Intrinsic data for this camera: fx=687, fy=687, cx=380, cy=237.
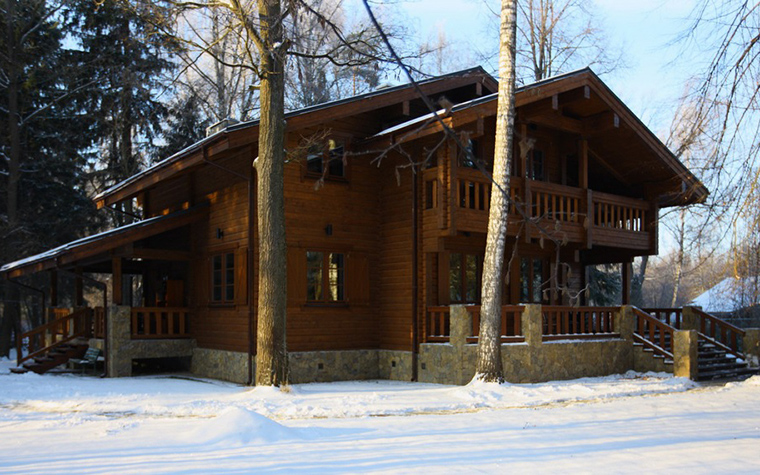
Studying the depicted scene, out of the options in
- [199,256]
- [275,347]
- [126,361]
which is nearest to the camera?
[275,347]

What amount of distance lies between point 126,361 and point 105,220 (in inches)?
522

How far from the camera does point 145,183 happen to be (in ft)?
61.4

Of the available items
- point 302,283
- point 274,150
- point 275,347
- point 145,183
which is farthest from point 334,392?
point 145,183

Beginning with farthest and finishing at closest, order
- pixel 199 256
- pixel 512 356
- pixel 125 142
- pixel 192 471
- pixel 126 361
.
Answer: pixel 125 142, pixel 199 256, pixel 126 361, pixel 512 356, pixel 192 471

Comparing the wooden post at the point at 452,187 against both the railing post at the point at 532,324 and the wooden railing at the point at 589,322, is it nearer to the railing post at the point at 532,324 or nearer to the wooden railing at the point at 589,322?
the railing post at the point at 532,324

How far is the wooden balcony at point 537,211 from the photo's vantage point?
14.9 m

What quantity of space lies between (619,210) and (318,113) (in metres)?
8.84

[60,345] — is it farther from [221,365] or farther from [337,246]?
[337,246]

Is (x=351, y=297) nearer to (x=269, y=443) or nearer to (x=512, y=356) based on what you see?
(x=512, y=356)

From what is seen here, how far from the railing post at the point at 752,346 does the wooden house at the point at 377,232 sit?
103 inches

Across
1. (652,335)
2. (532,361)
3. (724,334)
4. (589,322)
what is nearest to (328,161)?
(532,361)

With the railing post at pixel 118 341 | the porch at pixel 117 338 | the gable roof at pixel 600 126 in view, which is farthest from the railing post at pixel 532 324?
the railing post at pixel 118 341

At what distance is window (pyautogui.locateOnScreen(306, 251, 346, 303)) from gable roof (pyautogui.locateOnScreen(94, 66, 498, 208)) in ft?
10.2

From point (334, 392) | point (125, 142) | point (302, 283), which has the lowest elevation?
point (334, 392)
